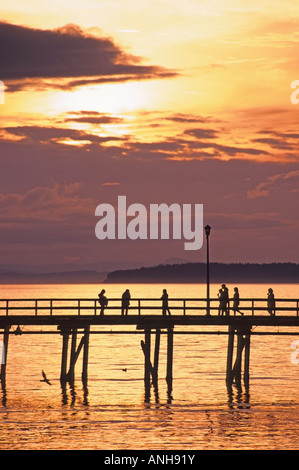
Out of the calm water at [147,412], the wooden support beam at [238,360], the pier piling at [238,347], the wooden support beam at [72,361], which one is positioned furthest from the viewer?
the wooden support beam at [72,361]

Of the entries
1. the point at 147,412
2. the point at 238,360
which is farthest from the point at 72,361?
the point at 147,412

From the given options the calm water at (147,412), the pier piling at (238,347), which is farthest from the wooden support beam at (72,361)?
the pier piling at (238,347)

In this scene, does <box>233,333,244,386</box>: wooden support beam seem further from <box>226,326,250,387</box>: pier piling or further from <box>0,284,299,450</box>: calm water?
<box>0,284,299,450</box>: calm water

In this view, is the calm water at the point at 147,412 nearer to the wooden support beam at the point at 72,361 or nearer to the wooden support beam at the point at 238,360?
the wooden support beam at the point at 72,361

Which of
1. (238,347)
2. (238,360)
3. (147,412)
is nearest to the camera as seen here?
(147,412)

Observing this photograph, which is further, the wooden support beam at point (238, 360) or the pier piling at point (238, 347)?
the wooden support beam at point (238, 360)

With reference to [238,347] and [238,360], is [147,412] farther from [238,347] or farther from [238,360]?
[238,347]

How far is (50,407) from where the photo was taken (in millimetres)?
46250

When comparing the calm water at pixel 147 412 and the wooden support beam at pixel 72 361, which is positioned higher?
the wooden support beam at pixel 72 361

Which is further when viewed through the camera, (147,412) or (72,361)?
(72,361)

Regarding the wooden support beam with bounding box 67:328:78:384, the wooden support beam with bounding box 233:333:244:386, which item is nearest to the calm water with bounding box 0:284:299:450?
the wooden support beam with bounding box 67:328:78:384
